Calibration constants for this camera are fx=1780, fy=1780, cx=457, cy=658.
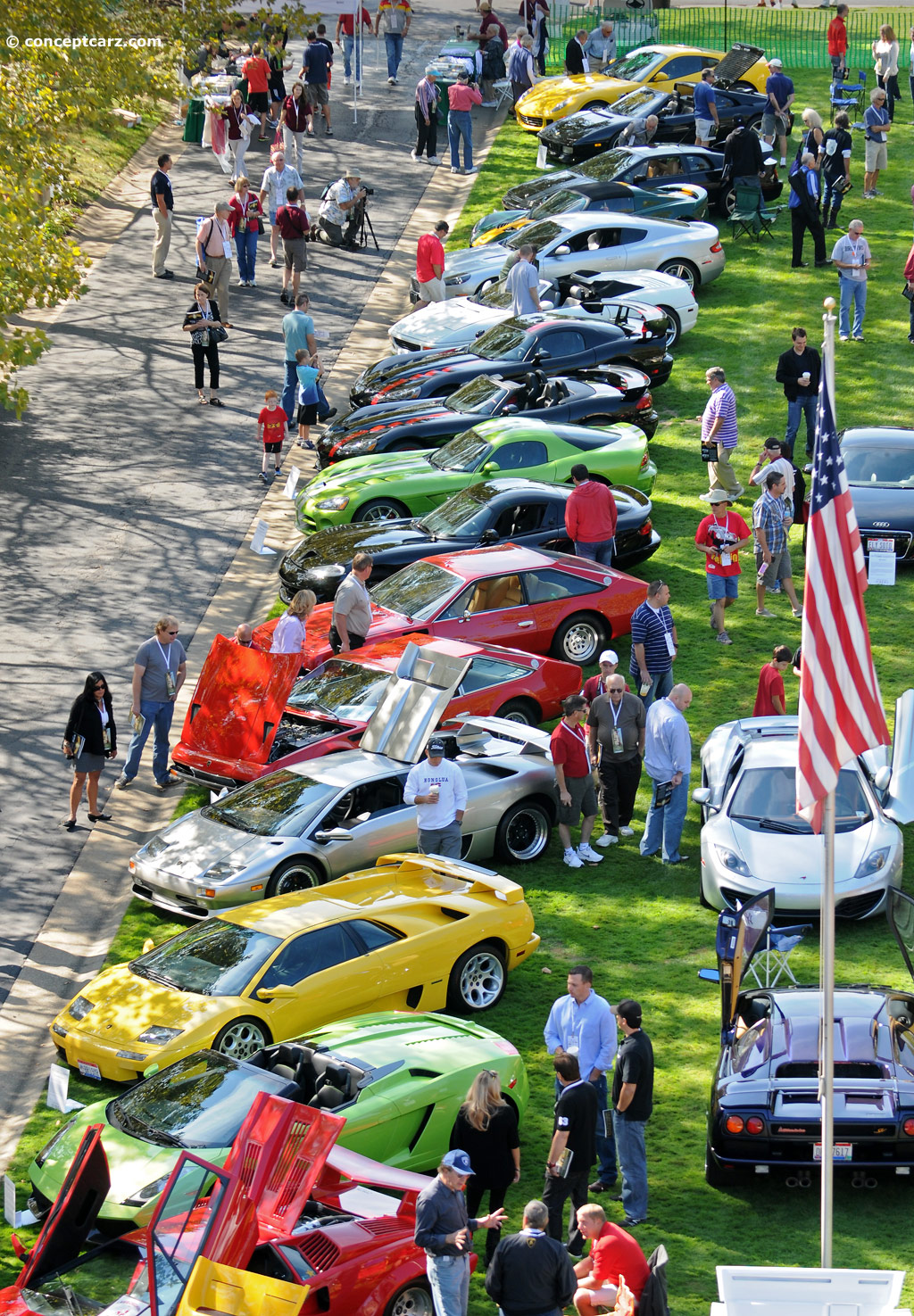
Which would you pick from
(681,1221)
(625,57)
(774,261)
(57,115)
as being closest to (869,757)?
(681,1221)

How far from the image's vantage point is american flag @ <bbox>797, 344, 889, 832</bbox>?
870cm

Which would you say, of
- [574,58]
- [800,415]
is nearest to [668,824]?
[800,415]

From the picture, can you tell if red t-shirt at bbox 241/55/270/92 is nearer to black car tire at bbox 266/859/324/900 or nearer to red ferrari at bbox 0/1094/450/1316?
black car tire at bbox 266/859/324/900

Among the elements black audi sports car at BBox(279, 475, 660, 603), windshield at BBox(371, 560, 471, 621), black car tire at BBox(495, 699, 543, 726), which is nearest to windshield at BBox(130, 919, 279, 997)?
black car tire at BBox(495, 699, 543, 726)

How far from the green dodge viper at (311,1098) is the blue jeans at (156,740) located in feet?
20.0

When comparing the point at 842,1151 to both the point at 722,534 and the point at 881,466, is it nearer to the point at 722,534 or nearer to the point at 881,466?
the point at 722,534

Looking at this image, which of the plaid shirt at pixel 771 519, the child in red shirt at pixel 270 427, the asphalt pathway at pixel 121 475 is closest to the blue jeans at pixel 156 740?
the asphalt pathway at pixel 121 475

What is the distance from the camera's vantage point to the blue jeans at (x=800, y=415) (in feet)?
69.9

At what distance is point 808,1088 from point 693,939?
3.44m

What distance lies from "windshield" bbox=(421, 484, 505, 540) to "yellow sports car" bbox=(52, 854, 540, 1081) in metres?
6.10

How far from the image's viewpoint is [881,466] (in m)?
19.8

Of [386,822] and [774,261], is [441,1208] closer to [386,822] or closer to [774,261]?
[386,822]

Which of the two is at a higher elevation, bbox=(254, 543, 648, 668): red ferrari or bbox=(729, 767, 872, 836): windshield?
bbox=(254, 543, 648, 668): red ferrari

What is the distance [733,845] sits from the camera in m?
14.0
